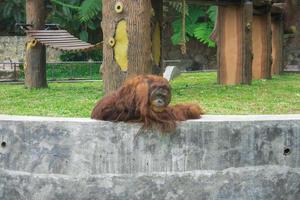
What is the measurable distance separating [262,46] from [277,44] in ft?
7.73

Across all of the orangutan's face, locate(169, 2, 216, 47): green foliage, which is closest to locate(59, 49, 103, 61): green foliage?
locate(169, 2, 216, 47): green foliage

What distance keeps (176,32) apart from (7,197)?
16.0 metres

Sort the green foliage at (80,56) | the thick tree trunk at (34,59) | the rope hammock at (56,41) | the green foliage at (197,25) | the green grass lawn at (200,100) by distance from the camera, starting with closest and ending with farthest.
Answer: the green grass lawn at (200,100)
the rope hammock at (56,41)
the thick tree trunk at (34,59)
the green foliage at (80,56)
the green foliage at (197,25)

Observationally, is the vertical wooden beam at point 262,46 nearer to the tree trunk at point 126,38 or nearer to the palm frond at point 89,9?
the tree trunk at point 126,38

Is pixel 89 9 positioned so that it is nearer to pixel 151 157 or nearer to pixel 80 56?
pixel 80 56

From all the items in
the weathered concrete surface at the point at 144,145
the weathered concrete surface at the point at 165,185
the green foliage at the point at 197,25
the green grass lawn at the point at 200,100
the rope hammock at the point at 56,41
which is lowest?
the weathered concrete surface at the point at 165,185

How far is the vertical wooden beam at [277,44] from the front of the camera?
575 inches

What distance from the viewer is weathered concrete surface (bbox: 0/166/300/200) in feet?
16.6

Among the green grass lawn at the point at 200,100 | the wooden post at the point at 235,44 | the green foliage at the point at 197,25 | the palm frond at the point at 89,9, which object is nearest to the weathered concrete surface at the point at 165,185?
the green grass lawn at the point at 200,100

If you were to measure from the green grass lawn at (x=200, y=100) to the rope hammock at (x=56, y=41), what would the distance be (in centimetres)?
72

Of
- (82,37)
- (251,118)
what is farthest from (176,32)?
(251,118)

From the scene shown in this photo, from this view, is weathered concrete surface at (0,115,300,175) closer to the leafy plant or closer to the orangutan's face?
the orangutan's face

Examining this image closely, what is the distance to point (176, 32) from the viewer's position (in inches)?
824

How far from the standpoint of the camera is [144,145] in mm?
5004
